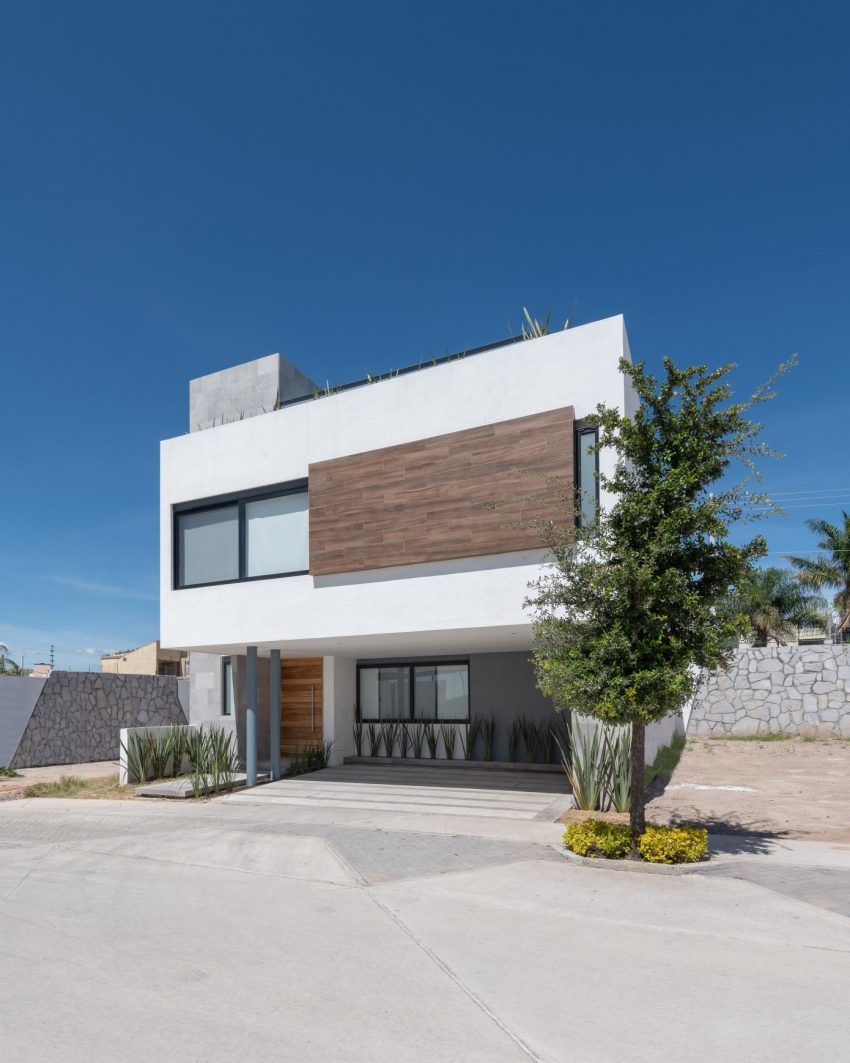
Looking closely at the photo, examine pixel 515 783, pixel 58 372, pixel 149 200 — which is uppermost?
pixel 149 200

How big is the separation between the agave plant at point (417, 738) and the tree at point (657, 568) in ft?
28.9

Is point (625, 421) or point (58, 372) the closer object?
point (625, 421)

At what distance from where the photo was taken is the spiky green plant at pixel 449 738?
1617 cm

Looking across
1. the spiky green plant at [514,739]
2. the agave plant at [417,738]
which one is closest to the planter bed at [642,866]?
the spiky green plant at [514,739]

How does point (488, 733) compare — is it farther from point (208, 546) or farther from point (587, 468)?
point (587, 468)

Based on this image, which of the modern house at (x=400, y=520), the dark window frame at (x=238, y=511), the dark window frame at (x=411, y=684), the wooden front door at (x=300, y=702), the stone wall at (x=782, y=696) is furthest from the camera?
the stone wall at (x=782, y=696)

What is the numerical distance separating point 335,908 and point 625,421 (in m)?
5.36

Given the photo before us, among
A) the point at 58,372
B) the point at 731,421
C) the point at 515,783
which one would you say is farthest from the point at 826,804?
the point at 58,372

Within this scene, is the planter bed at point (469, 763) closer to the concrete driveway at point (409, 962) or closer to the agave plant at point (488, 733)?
the agave plant at point (488, 733)

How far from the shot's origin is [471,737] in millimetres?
16047

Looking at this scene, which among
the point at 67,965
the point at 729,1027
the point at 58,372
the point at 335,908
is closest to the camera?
the point at 729,1027

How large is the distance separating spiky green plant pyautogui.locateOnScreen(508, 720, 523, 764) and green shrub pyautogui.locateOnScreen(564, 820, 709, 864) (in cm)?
708

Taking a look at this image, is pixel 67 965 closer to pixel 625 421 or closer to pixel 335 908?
pixel 335 908

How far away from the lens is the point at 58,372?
824 inches
